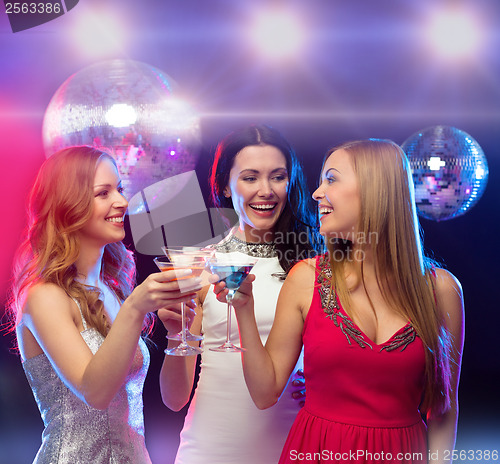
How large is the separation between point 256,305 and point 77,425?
31.6 inches

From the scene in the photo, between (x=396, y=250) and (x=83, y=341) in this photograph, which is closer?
(x=83, y=341)

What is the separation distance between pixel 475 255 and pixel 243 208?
8.68 feet

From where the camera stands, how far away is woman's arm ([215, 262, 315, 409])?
178 cm

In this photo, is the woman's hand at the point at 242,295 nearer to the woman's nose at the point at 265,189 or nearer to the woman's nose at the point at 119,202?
the woman's nose at the point at 119,202

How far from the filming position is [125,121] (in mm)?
2725

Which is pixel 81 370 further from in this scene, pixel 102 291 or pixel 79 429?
pixel 102 291

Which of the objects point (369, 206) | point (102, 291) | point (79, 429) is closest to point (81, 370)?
point (79, 429)

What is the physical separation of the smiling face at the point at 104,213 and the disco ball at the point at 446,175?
1.87 meters

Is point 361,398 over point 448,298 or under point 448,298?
under

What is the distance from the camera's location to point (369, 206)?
75.0 inches

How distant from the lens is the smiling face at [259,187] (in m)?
2.36

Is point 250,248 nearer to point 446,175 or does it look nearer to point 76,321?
point 76,321

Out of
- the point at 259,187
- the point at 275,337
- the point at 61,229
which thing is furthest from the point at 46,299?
the point at 259,187

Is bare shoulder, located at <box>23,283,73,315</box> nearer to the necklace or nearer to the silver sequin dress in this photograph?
the silver sequin dress
